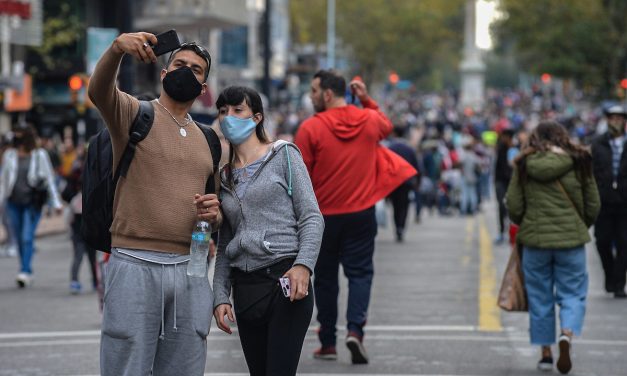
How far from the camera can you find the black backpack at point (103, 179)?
579 centimetres

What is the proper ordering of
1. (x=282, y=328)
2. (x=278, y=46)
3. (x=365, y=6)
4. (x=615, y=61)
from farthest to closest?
(x=365, y=6) < (x=278, y=46) < (x=615, y=61) < (x=282, y=328)

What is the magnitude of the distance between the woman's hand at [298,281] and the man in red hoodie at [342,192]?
3455 millimetres

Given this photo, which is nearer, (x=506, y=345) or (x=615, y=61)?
(x=506, y=345)

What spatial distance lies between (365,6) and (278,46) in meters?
16.7

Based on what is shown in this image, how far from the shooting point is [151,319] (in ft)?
19.0

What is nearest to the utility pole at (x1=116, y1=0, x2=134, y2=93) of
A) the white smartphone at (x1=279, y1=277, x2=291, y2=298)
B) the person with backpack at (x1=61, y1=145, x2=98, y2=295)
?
the person with backpack at (x1=61, y1=145, x2=98, y2=295)

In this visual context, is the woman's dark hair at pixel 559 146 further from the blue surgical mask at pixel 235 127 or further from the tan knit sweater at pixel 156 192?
the tan knit sweater at pixel 156 192

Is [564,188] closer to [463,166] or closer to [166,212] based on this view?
[166,212]

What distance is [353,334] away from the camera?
978cm

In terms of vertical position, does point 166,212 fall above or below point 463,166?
above

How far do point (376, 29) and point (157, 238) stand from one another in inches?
3610

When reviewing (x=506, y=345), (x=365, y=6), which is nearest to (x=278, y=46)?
(x=365, y=6)

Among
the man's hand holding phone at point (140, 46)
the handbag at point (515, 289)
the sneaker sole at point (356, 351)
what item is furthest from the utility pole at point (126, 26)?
the man's hand holding phone at point (140, 46)

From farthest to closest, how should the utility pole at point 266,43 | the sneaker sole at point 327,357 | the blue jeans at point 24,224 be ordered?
the utility pole at point 266,43 < the blue jeans at point 24,224 < the sneaker sole at point 327,357
